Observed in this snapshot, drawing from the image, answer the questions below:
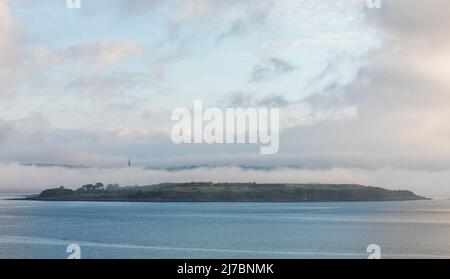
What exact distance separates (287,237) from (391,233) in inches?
870

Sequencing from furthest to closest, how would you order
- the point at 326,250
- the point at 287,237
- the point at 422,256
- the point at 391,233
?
the point at 391,233
the point at 287,237
the point at 326,250
the point at 422,256

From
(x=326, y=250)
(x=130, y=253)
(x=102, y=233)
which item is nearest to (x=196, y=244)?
(x=130, y=253)

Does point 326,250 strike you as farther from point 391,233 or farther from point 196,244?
point 391,233

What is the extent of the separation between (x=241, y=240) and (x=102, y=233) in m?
22.4

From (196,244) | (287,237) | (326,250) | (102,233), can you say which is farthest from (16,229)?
(326,250)

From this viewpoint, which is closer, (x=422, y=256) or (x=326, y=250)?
(x=422, y=256)

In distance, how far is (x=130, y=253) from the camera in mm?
56969
